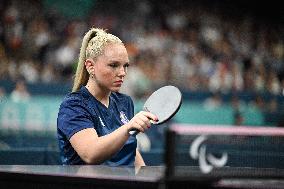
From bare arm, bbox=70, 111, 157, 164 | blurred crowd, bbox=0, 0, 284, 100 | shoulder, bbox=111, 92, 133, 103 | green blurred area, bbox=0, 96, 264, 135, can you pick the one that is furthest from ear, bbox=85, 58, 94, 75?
blurred crowd, bbox=0, 0, 284, 100

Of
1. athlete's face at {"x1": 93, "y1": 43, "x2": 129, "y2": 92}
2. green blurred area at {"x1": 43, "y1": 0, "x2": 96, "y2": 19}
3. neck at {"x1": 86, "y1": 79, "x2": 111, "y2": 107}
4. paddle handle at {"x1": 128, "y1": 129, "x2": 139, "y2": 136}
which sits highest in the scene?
green blurred area at {"x1": 43, "y1": 0, "x2": 96, "y2": 19}

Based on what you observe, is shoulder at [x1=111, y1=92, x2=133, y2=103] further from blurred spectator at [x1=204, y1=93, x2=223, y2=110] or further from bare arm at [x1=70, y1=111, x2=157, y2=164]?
blurred spectator at [x1=204, y1=93, x2=223, y2=110]

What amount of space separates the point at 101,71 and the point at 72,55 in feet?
22.6

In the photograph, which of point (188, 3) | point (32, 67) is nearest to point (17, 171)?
point (32, 67)

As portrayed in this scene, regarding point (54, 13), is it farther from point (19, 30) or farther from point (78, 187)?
point (78, 187)

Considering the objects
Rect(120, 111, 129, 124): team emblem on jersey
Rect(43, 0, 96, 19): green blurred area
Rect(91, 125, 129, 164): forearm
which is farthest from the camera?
Rect(43, 0, 96, 19): green blurred area

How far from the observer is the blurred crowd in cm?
1038

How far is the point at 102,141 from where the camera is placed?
3.18 m

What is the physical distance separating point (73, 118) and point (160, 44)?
8.23 m

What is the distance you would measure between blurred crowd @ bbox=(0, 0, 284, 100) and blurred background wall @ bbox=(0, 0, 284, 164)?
0.02 meters

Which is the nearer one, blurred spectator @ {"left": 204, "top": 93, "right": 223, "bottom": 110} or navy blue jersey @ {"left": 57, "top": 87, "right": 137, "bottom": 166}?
navy blue jersey @ {"left": 57, "top": 87, "right": 137, "bottom": 166}

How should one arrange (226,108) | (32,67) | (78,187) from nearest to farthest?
(78,187) → (226,108) → (32,67)

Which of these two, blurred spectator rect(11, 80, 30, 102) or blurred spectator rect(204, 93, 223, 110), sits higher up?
blurred spectator rect(11, 80, 30, 102)

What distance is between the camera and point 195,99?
9.12m
